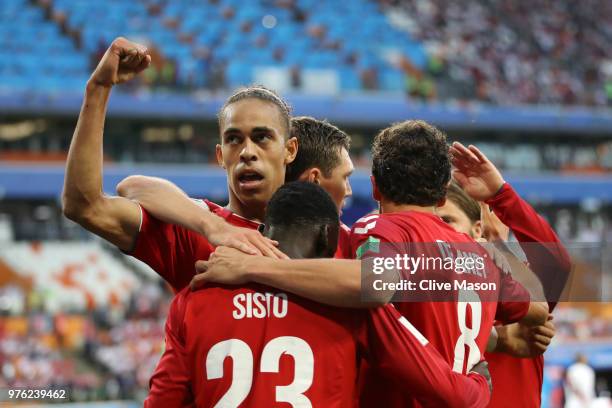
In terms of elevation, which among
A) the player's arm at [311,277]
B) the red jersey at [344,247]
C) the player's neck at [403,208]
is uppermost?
the player's neck at [403,208]

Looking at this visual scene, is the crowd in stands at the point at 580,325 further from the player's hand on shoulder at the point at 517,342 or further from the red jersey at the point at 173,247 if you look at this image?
the red jersey at the point at 173,247

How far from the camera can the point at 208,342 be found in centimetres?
260

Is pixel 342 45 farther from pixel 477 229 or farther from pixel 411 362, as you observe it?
pixel 411 362

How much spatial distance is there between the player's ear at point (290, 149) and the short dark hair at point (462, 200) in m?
0.98

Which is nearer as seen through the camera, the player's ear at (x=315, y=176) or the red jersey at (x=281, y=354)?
the red jersey at (x=281, y=354)

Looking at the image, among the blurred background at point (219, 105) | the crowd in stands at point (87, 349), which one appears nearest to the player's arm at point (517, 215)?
the blurred background at point (219, 105)

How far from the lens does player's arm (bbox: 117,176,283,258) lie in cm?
279

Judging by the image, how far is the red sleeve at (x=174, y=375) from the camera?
8.74 feet

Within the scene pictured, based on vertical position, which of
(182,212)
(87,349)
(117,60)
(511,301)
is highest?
(87,349)

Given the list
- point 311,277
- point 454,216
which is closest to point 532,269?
point 454,216

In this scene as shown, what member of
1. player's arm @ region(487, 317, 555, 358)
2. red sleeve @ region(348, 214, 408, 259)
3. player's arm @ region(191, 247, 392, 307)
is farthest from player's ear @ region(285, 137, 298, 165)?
player's arm @ region(487, 317, 555, 358)

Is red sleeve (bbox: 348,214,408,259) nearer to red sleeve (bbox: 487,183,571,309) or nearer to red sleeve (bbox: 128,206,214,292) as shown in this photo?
red sleeve (bbox: 128,206,214,292)

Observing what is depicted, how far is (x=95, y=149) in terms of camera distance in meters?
2.79

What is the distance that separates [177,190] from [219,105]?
66.0 feet
